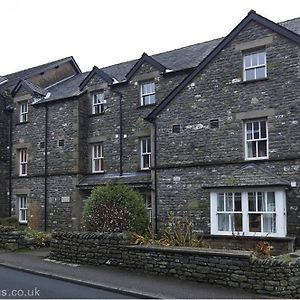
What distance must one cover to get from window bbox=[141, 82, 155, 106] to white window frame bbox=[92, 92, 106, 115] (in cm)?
252

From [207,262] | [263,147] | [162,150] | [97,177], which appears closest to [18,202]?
[97,177]

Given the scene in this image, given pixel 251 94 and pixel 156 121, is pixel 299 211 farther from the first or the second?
pixel 156 121

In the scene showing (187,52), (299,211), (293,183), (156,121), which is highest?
(187,52)

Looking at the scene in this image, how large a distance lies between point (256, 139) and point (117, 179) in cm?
783

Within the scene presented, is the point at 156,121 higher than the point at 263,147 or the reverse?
higher

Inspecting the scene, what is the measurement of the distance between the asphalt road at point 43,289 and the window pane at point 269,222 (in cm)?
739

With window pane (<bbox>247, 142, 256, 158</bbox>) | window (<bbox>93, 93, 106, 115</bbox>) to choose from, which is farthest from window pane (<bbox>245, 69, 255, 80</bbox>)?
window (<bbox>93, 93, 106, 115</bbox>)

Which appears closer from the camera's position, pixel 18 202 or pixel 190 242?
pixel 190 242

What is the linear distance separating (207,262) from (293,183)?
20.1ft

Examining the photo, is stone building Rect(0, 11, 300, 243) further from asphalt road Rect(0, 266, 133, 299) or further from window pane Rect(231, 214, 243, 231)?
asphalt road Rect(0, 266, 133, 299)

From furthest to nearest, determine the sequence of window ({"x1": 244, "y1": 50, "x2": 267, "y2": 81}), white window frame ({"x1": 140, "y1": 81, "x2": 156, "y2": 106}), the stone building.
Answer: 1. white window frame ({"x1": 140, "y1": 81, "x2": 156, "y2": 106})
2. window ({"x1": 244, "y1": 50, "x2": 267, "y2": 81})
3. the stone building

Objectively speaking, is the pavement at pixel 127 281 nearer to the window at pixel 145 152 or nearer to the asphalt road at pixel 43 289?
the asphalt road at pixel 43 289

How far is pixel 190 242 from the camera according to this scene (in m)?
14.8

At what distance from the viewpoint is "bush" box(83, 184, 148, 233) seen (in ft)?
49.9
